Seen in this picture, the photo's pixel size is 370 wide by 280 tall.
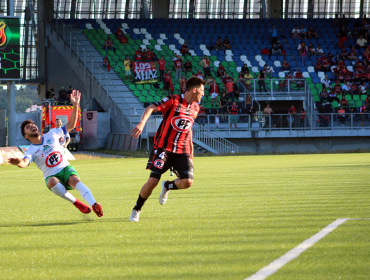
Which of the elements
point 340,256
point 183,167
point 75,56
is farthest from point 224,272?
point 75,56

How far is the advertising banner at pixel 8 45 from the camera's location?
927 inches

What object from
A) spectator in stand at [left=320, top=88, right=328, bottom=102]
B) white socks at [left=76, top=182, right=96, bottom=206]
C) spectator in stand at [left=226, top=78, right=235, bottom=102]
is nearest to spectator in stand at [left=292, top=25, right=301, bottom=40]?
spectator in stand at [left=320, top=88, right=328, bottom=102]

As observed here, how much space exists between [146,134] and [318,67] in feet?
46.2

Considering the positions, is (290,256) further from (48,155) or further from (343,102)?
(343,102)

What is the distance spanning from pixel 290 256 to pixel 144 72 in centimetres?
3295

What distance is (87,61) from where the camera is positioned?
125 ft

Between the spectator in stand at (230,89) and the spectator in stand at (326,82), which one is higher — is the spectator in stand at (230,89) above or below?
below

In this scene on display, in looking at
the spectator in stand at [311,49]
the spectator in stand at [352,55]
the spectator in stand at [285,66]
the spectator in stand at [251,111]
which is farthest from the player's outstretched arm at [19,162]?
the spectator in stand at [311,49]

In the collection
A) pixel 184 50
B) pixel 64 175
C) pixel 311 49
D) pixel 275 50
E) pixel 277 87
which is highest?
pixel 311 49

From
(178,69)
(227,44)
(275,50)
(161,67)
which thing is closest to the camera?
(161,67)

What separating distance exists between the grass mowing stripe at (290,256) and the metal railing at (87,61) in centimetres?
2720

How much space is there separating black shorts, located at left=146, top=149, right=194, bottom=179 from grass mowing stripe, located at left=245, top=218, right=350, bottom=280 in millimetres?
1961

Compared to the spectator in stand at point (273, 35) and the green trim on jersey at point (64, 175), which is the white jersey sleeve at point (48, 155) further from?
the spectator in stand at point (273, 35)

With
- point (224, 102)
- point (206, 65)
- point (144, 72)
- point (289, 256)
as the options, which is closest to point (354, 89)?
point (224, 102)
